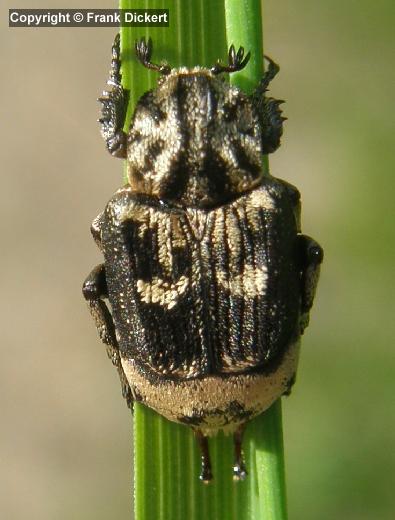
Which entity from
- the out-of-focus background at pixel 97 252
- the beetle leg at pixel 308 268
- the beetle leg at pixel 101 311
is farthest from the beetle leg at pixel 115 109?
the out-of-focus background at pixel 97 252

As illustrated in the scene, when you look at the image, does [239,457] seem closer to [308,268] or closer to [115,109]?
[308,268]

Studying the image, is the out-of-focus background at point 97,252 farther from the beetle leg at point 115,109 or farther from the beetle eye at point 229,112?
the beetle leg at point 115,109

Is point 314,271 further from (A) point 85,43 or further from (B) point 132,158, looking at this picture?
(A) point 85,43

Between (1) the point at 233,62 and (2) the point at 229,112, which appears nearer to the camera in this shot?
(1) the point at 233,62

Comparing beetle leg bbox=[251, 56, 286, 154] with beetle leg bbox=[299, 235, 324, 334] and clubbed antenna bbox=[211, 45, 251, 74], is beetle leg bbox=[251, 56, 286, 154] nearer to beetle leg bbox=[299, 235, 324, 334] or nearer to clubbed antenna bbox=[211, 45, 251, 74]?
clubbed antenna bbox=[211, 45, 251, 74]

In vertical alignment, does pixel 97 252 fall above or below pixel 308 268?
below

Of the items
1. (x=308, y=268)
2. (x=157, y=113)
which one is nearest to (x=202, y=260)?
(x=308, y=268)

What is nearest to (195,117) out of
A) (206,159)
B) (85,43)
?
(206,159)
